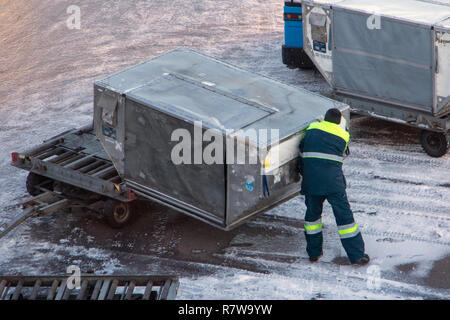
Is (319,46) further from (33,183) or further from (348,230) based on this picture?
(33,183)

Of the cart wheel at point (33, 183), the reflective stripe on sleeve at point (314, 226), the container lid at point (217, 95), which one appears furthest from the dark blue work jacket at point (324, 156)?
the cart wheel at point (33, 183)

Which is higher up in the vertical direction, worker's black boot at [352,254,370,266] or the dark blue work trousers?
the dark blue work trousers

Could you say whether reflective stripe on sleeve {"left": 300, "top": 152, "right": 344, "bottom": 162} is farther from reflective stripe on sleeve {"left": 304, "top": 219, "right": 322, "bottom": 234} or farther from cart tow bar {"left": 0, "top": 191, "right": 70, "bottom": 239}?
cart tow bar {"left": 0, "top": 191, "right": 70, "bottom": 239}

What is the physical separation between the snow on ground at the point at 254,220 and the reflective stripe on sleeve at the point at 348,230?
0.35m

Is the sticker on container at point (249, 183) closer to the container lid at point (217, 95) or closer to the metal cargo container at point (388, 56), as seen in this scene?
the container lid at point (217, 95)

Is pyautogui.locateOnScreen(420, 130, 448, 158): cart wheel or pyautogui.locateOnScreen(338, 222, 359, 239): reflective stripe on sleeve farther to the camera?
pyautogui.locateOnScreen(420, 130, 448, 158): cart wheel

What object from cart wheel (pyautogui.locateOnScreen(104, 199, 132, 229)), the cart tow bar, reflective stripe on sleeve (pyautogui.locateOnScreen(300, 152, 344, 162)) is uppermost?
reflective stripe on sleeve (pyautogui.locateOnScreen(300, 152, 344, 162))

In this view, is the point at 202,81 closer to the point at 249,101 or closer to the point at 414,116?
the point at 249,101

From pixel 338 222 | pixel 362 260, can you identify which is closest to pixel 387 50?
pixel 338 222

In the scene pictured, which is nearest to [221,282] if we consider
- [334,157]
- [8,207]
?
[334,157]

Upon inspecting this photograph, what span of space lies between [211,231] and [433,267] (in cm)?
246

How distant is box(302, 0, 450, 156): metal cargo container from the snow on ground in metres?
0.60

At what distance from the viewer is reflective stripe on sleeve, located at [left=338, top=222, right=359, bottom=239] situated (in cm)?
760

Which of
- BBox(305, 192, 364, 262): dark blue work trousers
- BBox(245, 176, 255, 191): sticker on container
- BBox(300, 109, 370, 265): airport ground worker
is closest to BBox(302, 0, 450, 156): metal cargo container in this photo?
BBox(300, 109, 370, 265): airport ground worker
